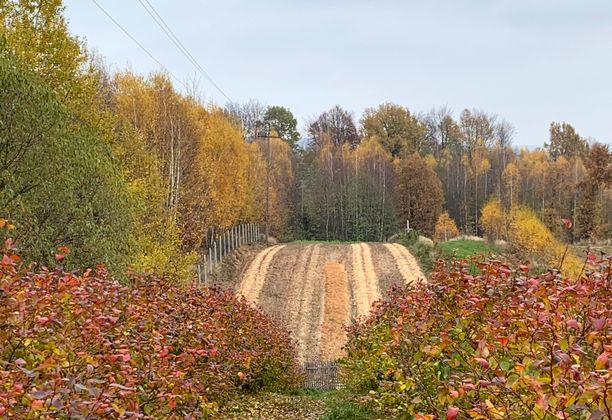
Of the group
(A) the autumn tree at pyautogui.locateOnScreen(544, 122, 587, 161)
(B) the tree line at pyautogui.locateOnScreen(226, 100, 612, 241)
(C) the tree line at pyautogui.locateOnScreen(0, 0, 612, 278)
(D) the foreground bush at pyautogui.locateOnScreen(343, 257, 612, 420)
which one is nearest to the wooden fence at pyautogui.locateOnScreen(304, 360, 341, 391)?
(C) the tree line at pyautogui.locateOnScreen(0, 0, 612, 278)

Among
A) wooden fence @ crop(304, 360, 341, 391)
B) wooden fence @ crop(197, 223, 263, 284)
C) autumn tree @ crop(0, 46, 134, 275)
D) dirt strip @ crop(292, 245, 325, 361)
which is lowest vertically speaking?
wooden fence @ crop(304, 360, 341, 391)

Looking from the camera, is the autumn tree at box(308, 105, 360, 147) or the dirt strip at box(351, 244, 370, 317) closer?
the dirt strip at box(351, 244, 370, 317)

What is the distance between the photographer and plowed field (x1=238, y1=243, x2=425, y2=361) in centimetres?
2338

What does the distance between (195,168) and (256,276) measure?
737 centimetres

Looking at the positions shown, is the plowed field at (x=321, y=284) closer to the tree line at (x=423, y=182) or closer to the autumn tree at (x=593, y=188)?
the tree line at (x=423, y=182)

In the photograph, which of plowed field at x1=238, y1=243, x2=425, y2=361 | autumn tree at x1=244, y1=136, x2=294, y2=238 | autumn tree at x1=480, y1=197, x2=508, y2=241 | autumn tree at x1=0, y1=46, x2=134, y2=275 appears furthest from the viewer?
autumn tree at x1=244, y1=136, x2=294, y2=238

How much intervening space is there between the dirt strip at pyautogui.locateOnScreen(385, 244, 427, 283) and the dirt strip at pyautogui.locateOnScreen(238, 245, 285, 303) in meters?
7.97

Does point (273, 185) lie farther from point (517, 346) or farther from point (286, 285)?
point (517, 346)

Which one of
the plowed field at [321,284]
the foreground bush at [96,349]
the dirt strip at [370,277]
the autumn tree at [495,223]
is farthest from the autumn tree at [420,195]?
the foreground bush at [96,349]

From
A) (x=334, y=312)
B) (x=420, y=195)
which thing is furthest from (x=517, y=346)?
(x=420, y=195)

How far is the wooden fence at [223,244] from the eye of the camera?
2668 cm

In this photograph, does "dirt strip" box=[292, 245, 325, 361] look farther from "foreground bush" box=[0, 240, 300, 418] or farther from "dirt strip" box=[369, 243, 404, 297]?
"foreground bush" box=[0, 240, 300, 418]

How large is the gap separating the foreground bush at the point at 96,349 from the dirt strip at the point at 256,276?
18.5 m

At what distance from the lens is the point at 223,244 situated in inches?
1299
